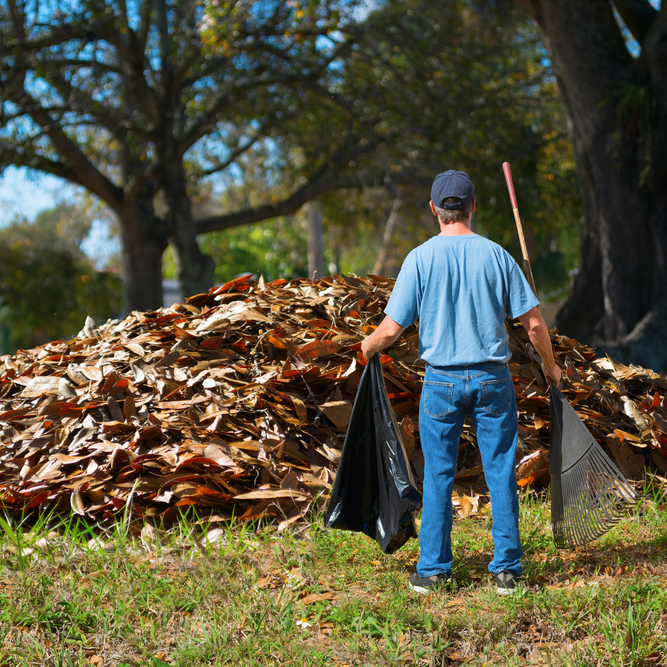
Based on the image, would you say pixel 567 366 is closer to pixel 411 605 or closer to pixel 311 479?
pixel 311 479

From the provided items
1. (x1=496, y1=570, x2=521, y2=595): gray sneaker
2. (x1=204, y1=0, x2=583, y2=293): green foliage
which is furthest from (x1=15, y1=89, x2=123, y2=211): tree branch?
(x1=496, y1=570, x2=521, y2=595): gray sneaker

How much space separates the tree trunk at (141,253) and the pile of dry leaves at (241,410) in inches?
278

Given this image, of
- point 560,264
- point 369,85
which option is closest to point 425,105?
point 369,85

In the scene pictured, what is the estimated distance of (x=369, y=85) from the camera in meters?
11.1

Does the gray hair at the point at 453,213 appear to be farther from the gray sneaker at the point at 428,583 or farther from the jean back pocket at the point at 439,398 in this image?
the gray sneaker at the point at 428,583

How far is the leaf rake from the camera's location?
2957 millimetres

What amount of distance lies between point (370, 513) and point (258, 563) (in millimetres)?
586

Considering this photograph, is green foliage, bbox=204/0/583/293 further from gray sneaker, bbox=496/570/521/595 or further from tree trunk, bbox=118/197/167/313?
gray sneaker, bbox=496/570/521/595

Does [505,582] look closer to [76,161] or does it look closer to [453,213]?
[453,213]

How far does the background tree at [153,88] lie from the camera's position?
31.9ft

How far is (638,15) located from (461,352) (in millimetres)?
6983

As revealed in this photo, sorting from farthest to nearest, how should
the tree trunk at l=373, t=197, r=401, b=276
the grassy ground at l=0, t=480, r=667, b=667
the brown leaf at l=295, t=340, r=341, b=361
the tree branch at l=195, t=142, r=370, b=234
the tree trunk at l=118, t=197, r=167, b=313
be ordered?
the tree trunk at l=373, t=197, r=401, b=276
the tree branch at l=195, t=142, r=370, b=234
the tree trunk at l=118, t=197, r=167, b=313
the brown leaf at l=295, t=340, r=341, b=361
the grassy ground at l=0, t=480, r=667, b=667

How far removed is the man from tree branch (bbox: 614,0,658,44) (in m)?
6.55

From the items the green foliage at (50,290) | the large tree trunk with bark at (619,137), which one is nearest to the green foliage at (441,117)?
the large tree trunk with bark at (619,137)
